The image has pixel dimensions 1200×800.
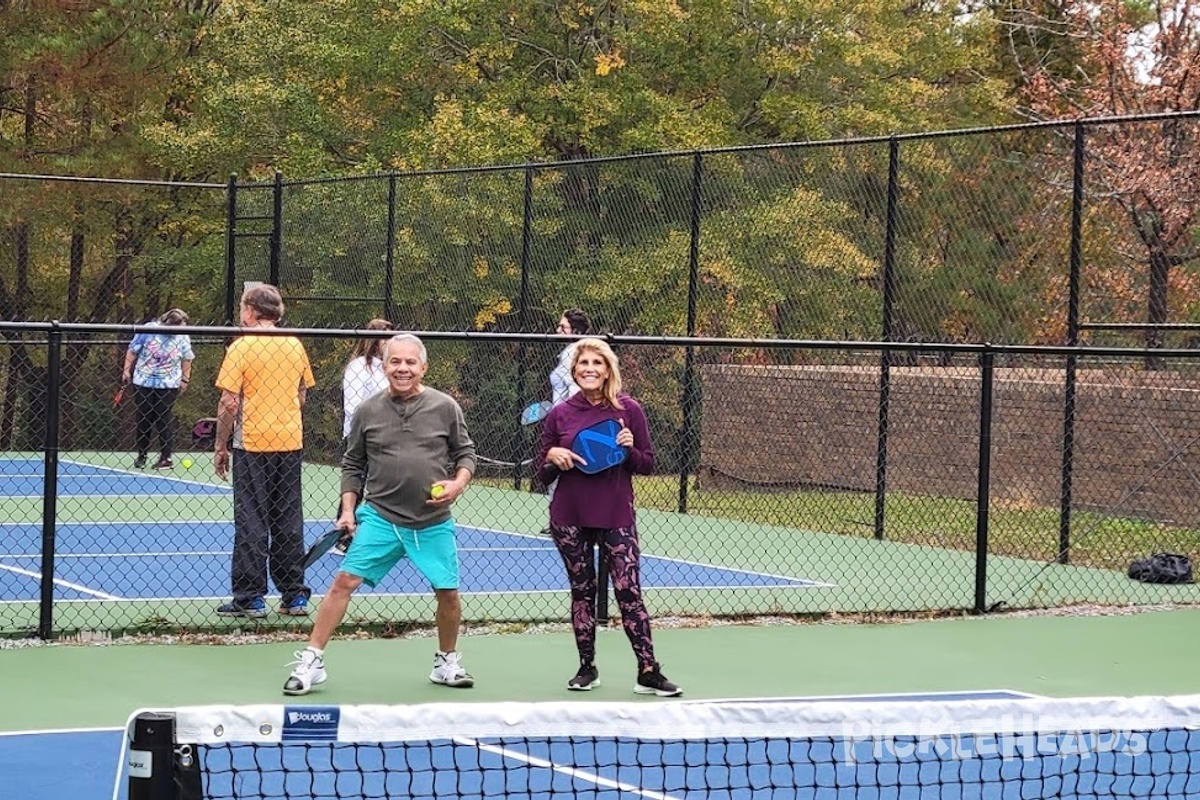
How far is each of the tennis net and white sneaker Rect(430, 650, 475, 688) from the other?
147cm

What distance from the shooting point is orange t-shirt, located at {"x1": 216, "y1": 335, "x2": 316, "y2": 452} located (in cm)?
1040

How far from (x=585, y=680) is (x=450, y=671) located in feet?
1.97

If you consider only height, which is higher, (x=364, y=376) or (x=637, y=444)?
(x=364, y=376)

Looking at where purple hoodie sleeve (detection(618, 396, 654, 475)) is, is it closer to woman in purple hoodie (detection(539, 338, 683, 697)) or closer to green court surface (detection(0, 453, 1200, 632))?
woman in purple hoodie (detection(539, 338, 683, 697))

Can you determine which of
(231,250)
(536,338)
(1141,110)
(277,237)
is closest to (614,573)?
(536,338)

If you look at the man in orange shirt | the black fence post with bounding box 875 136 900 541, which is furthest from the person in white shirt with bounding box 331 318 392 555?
the black fence post with bounding box 875 136 900 541

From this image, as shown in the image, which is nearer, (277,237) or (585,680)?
(585,680)

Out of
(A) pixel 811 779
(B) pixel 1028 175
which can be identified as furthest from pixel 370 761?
(B) pixel 1028 175

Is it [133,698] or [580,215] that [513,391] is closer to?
[580,215]

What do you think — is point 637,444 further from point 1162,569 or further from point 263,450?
point 1162,569

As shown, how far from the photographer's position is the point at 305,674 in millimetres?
8414

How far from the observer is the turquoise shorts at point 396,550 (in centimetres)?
837

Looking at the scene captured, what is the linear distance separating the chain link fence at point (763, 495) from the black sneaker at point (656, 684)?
2152 mm

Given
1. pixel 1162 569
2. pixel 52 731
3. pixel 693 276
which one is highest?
pixel 693 276
